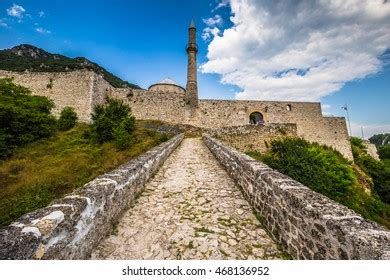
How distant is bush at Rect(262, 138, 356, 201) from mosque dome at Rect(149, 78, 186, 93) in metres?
24.2

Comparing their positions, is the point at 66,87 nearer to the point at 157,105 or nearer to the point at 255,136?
the point at 157,105

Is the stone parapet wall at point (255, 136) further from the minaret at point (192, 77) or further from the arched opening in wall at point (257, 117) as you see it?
the minaret at point (192, 77)

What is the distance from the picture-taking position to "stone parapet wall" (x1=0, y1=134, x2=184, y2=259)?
5.76 feet

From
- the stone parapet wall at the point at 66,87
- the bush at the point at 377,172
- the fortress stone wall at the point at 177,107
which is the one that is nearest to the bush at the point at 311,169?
the bush at the point at 377,172

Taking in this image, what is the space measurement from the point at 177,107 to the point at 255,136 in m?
13.8

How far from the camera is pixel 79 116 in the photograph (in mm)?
23328

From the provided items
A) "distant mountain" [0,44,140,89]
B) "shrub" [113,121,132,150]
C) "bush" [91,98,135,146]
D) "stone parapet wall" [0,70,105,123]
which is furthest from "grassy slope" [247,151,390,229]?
"distant mountain" [0,44,140,89]

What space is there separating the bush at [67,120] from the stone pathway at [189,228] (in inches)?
723

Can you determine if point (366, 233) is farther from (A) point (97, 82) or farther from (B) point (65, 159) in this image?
(A) point (97, 82)

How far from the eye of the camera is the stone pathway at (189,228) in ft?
8.90

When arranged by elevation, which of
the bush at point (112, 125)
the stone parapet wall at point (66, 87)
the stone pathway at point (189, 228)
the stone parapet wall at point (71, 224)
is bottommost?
the stone pathway at point (189, 228)

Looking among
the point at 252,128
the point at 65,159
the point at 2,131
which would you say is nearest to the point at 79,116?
the point at 2,131

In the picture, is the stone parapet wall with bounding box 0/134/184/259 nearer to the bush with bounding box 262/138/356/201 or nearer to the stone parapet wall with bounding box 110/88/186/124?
the bush with bounding box 262/138/356/201

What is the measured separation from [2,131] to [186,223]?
1772cm
